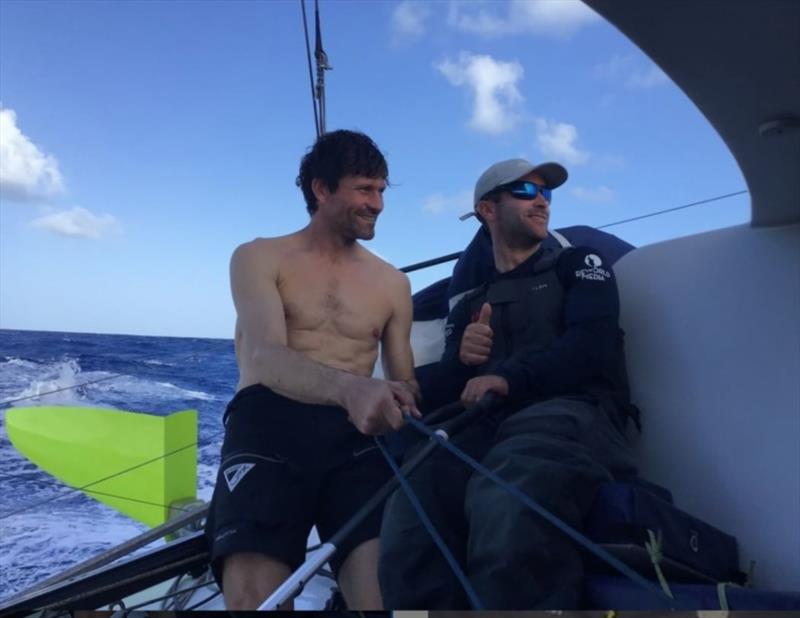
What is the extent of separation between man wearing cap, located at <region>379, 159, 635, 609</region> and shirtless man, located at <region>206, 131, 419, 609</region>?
4.6 inches

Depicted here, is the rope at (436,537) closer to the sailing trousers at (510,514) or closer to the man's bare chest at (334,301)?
the sailing trousers at (510,514)

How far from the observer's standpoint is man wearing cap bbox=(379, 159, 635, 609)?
3.94 ft

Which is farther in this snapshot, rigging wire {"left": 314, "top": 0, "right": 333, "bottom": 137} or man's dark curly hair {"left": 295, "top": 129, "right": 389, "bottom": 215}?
rigging wire {"left": 314, "top": 0, "right": 333, "bottom": 137}

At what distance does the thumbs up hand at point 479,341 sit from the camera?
1.75 meters

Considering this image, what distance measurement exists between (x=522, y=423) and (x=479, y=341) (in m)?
0.29

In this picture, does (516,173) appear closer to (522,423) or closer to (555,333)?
(555,333)

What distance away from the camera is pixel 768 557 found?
1.50m

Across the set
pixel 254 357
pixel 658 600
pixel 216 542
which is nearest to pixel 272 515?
pixel 216 542

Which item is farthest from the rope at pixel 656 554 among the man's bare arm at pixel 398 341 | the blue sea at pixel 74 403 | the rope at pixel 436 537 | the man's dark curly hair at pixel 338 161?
the blue sea at pixel 74 403

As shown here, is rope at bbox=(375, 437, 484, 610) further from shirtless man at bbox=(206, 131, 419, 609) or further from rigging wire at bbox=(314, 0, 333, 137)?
rigging wire at bbox=(314, 0, 333, 137)

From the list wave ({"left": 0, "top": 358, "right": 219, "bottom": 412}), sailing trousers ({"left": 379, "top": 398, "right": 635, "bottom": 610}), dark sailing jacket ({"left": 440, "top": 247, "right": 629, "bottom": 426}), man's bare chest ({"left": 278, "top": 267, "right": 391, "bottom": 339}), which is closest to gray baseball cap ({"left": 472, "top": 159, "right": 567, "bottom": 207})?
dark sailing jacket ({"left": 440, "top": 247, "right": 629, "bottom": 426})

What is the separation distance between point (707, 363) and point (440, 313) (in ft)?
2.90

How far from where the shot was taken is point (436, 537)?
1.12 metres

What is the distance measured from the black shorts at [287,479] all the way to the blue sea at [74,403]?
5.17ft
